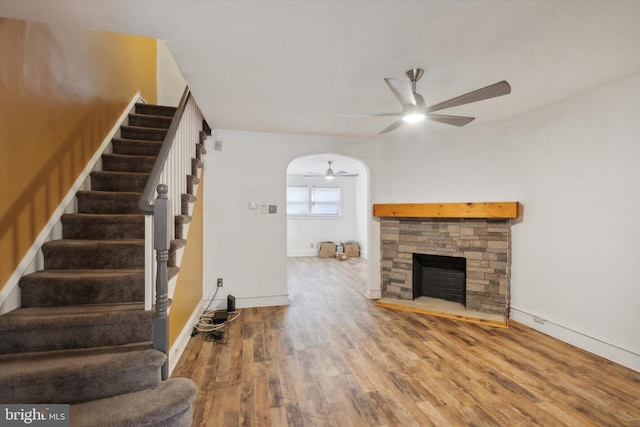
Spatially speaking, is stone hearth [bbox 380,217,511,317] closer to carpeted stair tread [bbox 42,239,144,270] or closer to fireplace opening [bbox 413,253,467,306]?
fireplace opening [bbox 413,253,467,306]

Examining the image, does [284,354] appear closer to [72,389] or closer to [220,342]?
[220,342]

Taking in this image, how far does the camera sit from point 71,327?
1700mm

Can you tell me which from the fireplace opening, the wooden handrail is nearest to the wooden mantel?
the fireplace opening

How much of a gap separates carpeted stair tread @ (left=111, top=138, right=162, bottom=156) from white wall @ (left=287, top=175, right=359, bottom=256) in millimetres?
4997

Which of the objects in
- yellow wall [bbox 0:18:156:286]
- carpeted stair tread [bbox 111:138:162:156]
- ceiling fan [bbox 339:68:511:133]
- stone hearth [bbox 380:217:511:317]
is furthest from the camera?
stone hearth [bbox 380:217:511:317]

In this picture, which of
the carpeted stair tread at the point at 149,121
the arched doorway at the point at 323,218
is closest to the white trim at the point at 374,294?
the arched doorway at the point at 323,218

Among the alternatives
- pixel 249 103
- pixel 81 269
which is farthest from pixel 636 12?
pixel 81 269

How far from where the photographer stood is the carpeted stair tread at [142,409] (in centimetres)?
140

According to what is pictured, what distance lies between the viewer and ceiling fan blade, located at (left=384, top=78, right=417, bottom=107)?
2.08 meters

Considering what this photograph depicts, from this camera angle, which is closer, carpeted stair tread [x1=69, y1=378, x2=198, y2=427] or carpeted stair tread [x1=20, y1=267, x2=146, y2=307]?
carpeted stair tread [x1=69, y1=378, x2=198, y2=427]

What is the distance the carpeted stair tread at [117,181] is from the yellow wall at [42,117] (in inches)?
6.7

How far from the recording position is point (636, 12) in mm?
1610

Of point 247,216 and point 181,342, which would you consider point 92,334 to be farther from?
point 247,216

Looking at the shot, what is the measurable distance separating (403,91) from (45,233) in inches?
113
